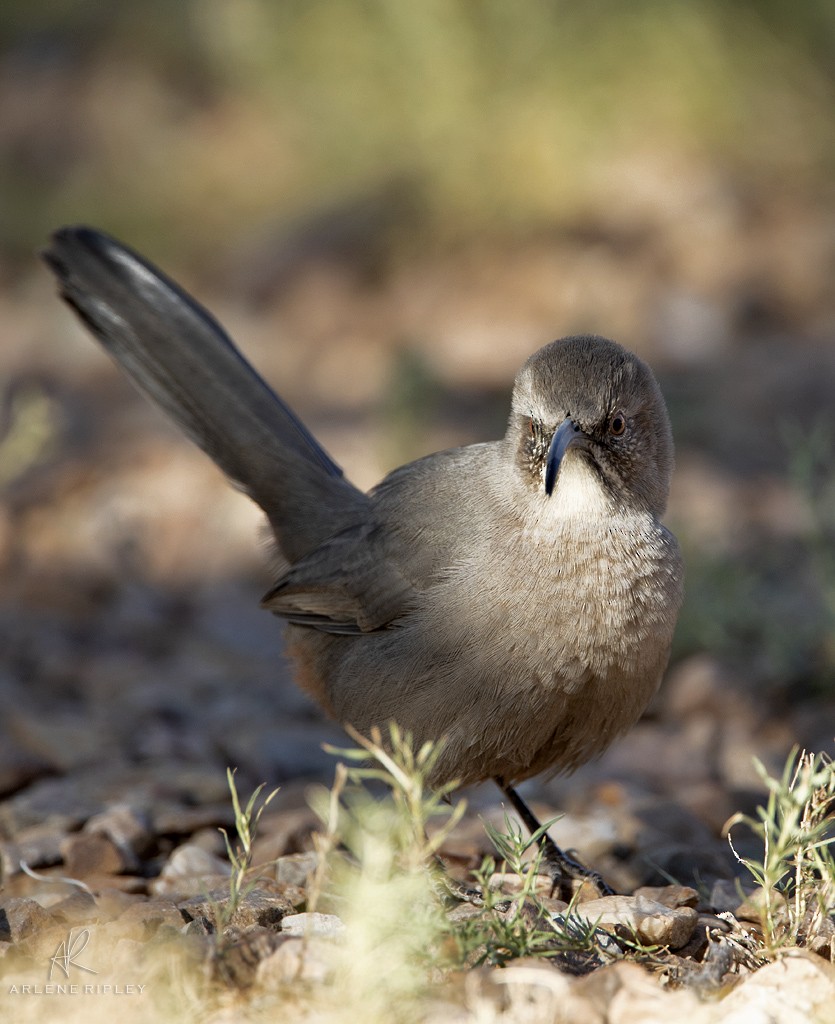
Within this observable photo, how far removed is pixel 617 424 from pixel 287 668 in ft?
5.75

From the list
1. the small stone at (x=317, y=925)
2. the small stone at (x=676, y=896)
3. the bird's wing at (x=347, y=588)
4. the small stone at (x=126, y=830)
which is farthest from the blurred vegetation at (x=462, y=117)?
the small stone at (x=317, y=925)

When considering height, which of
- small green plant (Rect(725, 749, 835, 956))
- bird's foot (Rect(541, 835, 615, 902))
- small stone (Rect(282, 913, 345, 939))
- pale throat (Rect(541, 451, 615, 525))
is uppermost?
pale throat (Rect(541, 451, 615, 525))

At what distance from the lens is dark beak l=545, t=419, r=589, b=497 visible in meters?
3.83

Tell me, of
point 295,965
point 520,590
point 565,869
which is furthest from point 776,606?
point 295,965

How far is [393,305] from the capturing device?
31.9 feet

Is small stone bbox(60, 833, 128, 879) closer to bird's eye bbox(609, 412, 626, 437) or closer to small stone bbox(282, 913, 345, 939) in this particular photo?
small stone bbox(282, 913, 345, 939)

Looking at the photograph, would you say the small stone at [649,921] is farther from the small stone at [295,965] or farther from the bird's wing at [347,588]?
the bird's wing at [347,588]

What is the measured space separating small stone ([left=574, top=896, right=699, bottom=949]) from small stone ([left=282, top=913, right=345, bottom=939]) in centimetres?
62

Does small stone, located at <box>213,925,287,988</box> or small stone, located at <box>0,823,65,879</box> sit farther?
small stone, located at <box>0,823,65,879</box>

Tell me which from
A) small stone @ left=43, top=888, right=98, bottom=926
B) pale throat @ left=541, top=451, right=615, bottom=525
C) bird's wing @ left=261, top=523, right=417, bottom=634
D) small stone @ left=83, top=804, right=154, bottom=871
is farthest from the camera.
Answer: bird's wing @ left=261, top=523, right=417, bottom=634

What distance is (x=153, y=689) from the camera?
239 inches

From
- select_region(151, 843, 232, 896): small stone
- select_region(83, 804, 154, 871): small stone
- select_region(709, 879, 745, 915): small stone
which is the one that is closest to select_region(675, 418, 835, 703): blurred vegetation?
select_region(709, 879, 745, 915): small stone

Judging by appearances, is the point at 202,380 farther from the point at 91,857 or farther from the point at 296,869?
the point at 296,869

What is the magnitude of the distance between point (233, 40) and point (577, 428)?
8.34 meters
